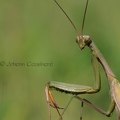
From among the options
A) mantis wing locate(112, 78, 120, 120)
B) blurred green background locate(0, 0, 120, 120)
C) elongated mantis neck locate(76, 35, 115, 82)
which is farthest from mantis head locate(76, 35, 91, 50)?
blurred green background locate(0, 0, 120, 120)

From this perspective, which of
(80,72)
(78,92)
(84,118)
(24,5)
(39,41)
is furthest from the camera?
(24,5)

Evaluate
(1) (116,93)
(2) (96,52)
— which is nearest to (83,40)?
(2) (96,52)

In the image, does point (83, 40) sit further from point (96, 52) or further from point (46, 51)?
point (46, 51)

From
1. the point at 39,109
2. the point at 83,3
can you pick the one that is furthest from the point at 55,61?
the point at 83,3

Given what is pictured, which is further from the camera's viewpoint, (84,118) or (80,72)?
(80,72)

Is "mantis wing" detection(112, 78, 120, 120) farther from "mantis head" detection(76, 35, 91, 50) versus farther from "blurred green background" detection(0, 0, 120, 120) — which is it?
"blurred green background" detection(0, 0, 120, 120)

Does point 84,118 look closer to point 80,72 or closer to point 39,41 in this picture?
point 80,72

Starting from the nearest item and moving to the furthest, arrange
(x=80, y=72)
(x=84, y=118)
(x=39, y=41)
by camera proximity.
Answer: (x=84, y=118), (x=80, y=72), (x=39, y=41)

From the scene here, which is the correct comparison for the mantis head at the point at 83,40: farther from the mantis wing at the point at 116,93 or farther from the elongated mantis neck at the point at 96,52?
the mantis wing at the point at 116,93

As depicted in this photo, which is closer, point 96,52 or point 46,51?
point 96,52
